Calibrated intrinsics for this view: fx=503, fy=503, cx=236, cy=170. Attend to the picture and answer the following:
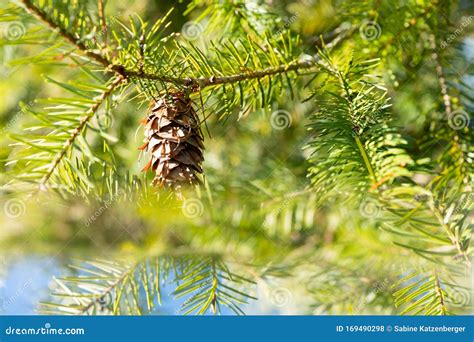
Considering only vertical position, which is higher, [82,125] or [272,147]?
[272,147]

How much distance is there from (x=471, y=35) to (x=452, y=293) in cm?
34

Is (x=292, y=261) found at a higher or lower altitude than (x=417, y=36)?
lower

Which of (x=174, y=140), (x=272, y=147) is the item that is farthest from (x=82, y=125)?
(x=272, y=147)

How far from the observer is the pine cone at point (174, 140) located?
14.9 inches

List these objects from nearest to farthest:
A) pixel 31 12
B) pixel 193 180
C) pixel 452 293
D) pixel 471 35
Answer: pixel 31 12
pixel 193 180
pixel 452 293
pixel 471 35

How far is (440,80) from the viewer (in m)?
0.55

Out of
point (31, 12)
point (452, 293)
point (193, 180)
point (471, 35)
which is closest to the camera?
point (31, 12)

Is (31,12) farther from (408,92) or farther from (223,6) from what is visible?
(408,92)

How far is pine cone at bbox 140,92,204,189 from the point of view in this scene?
1.24 feet

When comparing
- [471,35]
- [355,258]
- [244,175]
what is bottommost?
[355,258]

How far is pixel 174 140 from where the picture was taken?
1.25 ft

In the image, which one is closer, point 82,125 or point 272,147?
point 82,125

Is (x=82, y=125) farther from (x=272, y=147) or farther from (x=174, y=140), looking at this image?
(x=272, y=147)
